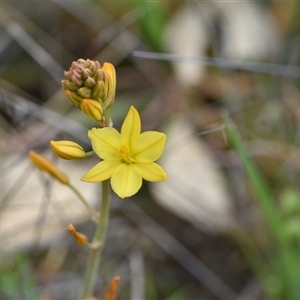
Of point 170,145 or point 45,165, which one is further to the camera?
point 170,145

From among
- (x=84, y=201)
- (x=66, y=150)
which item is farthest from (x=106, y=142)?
(x=84, y=201)

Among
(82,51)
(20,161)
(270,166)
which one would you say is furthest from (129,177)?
(82,51)

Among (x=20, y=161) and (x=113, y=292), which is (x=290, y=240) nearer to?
(x=113, y=292)

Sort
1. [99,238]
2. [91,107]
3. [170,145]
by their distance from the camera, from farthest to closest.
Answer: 1. [170,145]
2. [99,238]
3. [91,107]

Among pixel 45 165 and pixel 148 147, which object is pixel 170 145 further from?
pixel 148 147

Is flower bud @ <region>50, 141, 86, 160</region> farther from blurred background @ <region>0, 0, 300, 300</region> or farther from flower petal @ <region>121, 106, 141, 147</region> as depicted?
blurred background @ <region>0, 0, 300, 300</region>

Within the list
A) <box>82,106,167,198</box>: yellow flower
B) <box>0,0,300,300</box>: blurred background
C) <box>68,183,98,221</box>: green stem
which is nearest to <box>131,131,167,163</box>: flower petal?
<box>82,106,167,198</box>: yellow flower

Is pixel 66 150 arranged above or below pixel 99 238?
above
